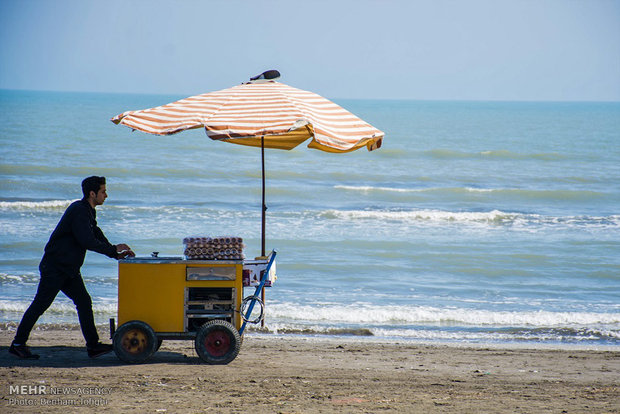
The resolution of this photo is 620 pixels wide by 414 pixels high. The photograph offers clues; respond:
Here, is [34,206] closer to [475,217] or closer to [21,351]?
[475,217]

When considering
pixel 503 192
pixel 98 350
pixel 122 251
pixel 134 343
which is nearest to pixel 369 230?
pixel 503 192

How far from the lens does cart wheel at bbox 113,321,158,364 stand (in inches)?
225

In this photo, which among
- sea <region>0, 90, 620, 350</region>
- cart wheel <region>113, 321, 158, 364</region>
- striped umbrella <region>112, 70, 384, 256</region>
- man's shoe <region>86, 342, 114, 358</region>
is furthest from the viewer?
sea <region>0, 90, 620, 350</region>

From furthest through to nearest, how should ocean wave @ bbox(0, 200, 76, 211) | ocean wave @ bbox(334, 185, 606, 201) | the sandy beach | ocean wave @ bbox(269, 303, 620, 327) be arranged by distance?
1. ocean wave @ bbox(334, 185, 606, 201)
2. ocean wave @ bbox(0, 200, 76, 211)
3. ocean wave @ bbox(269, 303, 620, 327)
4. the sandy beach

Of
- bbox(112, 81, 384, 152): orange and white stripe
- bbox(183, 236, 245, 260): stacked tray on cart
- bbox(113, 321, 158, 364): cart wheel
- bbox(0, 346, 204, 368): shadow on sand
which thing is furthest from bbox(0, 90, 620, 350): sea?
bbox(112, 81, 384, 152): orange and white stripe

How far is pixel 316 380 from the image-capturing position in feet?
18.0

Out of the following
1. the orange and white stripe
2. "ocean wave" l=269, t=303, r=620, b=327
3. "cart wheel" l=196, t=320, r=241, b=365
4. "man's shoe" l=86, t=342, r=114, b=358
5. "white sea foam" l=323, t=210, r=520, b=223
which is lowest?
"ocean wave" l=269, t=303, r=620, b=327

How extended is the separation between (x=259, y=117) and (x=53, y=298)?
Answer: 7.54ft

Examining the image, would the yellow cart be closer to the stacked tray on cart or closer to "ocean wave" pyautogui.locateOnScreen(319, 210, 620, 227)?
the stacked tray on cart

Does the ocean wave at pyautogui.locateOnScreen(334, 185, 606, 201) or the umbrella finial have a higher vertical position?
the umbrella finial

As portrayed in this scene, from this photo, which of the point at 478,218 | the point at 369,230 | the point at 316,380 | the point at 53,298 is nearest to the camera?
the point at 316,380

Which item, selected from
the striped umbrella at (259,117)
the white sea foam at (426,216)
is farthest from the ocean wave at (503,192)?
the striped umbrella at (259,117)

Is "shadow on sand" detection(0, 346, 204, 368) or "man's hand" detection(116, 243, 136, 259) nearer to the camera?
"man's hand" detection(116, 243, 136, 259)

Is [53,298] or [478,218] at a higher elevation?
[478,218]
